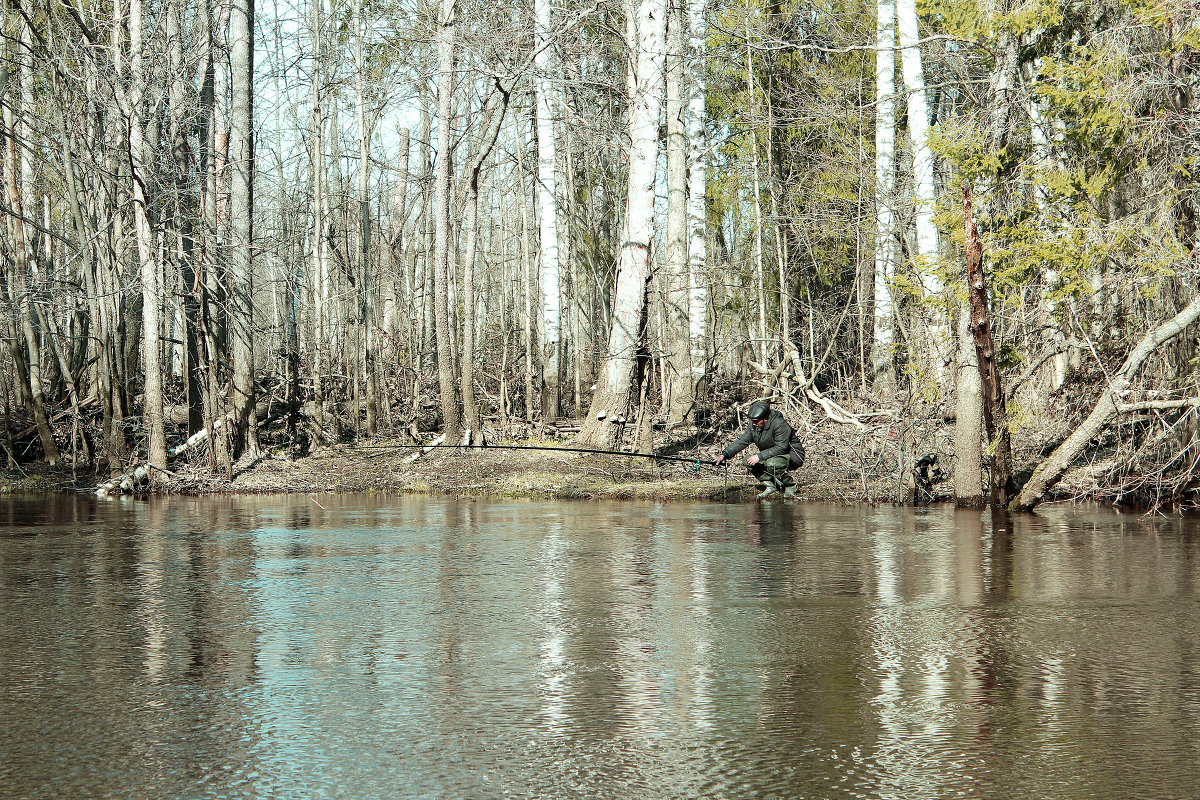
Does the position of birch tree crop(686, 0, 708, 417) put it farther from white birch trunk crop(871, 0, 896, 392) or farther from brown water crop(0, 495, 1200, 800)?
brown water crop(0, 495, 1200, 800)

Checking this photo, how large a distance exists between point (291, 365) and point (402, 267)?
16.1 m

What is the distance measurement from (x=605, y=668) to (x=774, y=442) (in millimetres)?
10874

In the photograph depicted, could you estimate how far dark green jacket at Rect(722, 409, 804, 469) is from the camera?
671 inches

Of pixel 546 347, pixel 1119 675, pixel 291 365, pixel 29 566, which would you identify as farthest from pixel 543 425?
pixel 1119 675

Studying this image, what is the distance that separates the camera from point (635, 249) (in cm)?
2067

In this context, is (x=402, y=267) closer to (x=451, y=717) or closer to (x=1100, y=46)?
(x=1100, y=46)

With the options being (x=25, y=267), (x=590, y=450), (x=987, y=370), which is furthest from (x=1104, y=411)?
(x=25, y=267)

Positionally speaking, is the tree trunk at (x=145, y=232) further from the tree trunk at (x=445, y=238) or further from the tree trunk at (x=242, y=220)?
the tree trunk at (x=445, y=238)

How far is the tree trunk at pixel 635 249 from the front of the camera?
2034 cm

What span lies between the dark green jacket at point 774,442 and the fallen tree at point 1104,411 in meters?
3.02

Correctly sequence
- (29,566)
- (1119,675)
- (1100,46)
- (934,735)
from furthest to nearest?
(1100,46) < (29,566) < (1119,675) < (934,735)

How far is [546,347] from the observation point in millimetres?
26000

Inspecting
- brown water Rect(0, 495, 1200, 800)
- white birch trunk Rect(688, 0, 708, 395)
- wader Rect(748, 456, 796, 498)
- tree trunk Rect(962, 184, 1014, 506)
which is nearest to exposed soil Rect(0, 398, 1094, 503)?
wader Rect(748, 456, 796, 498)

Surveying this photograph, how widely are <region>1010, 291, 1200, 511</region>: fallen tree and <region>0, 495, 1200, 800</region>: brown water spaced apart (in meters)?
2.87
